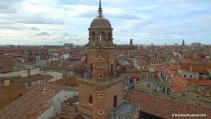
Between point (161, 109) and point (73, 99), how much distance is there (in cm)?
1092

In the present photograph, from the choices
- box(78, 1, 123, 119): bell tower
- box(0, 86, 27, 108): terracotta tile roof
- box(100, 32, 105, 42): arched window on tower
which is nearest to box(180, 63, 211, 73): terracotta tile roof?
box(0, 86, 27, 108): terracotta tile roof

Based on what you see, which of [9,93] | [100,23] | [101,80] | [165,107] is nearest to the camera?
[101,80]

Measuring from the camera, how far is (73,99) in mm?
38188

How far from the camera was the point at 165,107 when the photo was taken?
120ft

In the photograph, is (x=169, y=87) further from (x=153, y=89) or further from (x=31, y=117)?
(x=31, y=117)

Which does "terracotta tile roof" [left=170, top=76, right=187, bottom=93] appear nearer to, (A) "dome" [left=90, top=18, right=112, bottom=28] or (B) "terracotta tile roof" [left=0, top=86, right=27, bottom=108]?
(A) "dome" [left=90, top=18, right=112, bottom=28]

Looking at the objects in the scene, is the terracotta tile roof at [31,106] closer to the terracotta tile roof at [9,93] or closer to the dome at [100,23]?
the terracotta tile roof at [9,93]

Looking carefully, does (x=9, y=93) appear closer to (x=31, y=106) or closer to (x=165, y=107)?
(x=31, y=106)

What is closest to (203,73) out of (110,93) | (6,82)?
(6,82)

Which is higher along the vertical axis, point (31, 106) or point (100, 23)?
point (100, 23)

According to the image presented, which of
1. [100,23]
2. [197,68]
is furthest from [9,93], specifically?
[197,68]

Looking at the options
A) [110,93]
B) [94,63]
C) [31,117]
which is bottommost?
[31,117]

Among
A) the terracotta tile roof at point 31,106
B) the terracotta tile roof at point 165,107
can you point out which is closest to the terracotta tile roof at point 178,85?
the terracotta tile roof at point 165,107

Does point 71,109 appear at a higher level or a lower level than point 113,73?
lower
